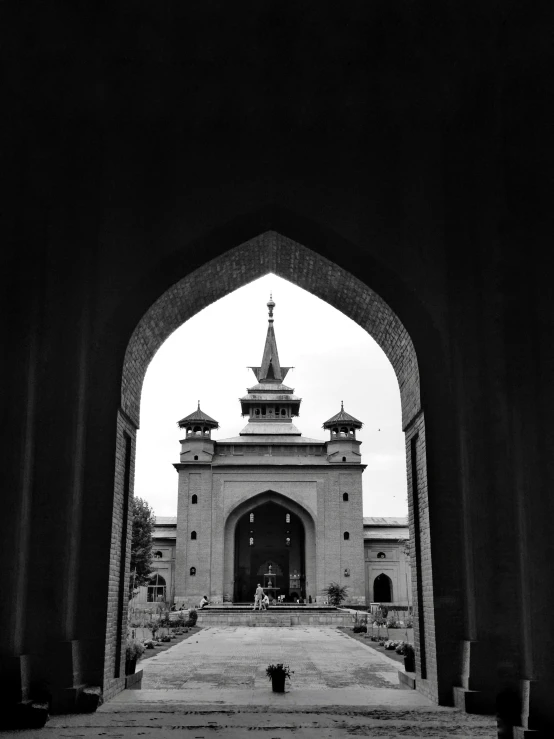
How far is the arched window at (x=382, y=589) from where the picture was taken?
4709 centimetres

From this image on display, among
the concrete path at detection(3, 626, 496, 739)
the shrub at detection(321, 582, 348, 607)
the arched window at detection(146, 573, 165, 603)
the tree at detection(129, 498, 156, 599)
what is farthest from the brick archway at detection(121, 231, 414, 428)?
the arched window at detection(146, 573, 165, 603)

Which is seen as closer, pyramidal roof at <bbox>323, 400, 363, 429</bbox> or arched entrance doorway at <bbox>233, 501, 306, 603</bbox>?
pyramidal roof at <bbox>323, 400, 363, 429</bbox>

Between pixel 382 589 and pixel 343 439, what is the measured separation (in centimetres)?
1109

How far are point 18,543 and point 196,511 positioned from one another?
1357 inches

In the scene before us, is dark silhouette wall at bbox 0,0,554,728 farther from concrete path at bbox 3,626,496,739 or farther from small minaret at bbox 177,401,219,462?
small minaret at bbox 177,401,219,462

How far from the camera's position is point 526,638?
24.2ft

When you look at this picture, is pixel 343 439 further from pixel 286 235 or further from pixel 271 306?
pixel 286 235

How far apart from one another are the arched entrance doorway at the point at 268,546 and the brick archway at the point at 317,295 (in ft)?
124

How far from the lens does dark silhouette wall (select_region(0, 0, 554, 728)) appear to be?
7926 millimetres

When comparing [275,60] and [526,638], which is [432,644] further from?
[275,60]

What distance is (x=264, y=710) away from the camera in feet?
27.0

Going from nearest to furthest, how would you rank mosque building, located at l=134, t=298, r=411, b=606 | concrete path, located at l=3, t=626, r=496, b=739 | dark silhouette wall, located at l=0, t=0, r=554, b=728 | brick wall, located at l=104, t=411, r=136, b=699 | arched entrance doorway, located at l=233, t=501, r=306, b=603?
concrete path, located at l=3, t=626, r=496, b=739 < dark silhouette wall, located at l=0, t=0, r=554, b=728 < brick wall, located at l=104, t=411, r=136, b=699 < mosque building, located at l=134, t=298, r=411, b=606 < arched entrance doorway, located at l=233, t=501, r=306, b=603

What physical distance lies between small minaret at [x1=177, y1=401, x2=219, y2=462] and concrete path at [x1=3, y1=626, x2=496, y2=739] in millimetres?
29265

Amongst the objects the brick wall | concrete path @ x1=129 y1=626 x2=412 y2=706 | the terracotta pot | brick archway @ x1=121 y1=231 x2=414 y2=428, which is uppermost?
brick archway @ x1=121 y1=231 x2=414 y2=428
